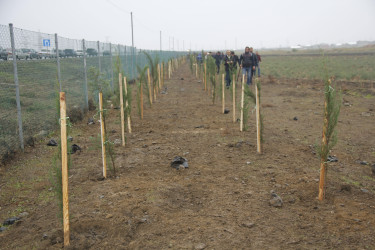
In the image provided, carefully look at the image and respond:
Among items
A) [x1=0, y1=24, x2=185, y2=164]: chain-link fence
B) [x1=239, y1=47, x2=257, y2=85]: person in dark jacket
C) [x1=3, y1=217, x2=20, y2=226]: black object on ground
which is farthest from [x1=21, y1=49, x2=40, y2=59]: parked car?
[x1=239, y1=47, x2=257, y2=85]: person in dark jacket

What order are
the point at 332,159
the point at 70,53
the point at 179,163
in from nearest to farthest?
1. the point at 179,163
2. the point at 332,159
3. the point at 70,53

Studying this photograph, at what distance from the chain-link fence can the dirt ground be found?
57 cm

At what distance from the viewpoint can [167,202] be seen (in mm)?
4102

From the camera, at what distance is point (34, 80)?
7.09 m

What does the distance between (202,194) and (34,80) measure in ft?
15.5

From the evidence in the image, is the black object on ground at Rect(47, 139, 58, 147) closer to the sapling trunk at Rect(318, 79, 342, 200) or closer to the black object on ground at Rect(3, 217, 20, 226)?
the black object on ground at Rect(3, 217, 20, 226)

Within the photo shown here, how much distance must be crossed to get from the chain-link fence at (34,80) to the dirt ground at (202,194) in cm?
57

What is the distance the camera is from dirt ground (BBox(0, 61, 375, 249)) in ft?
10.9

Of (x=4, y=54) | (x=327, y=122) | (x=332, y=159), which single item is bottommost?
(x=332, y=159)

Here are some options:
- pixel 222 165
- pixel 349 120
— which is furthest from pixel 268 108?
pixel 222 165

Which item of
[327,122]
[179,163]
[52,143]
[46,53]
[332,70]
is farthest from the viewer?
[332,70]

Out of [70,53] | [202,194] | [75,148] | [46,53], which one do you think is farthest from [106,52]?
[202,194]

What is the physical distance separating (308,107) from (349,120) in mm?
2091

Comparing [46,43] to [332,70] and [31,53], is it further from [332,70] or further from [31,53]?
[332,70]
